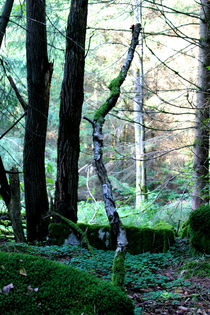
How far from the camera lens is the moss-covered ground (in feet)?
9.61

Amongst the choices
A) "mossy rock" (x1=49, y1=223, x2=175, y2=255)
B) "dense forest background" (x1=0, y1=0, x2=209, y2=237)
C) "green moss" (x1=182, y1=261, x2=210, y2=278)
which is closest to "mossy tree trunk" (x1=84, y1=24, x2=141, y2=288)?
"green moss" (x1=182, y1=261, x2=210, y2=278)

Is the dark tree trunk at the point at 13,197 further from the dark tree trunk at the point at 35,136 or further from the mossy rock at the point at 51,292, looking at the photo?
the mossy rock at the point at 51,292

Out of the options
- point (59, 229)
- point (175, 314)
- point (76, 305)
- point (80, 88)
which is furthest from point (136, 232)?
point (76, 305)

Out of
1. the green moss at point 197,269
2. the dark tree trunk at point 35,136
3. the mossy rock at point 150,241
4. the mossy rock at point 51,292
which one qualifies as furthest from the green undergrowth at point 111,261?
the mossy rock at point 51,292

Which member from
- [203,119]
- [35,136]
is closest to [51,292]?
[35,136]

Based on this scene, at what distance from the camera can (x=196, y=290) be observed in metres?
3.23

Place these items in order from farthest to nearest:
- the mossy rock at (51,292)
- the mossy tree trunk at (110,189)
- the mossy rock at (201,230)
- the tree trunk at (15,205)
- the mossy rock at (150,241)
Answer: the mossy rock at (150,241), the tree trunk at (15,205), the mossy rock at (201,230), the mossy tree trunk at (110,189), the mossy rock at (51,292)

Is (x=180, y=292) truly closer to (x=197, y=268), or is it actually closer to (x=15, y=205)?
(x=197, y=268)

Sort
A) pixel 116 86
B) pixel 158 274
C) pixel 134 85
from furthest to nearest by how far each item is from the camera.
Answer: pixel 134 85
pixel 116 86
pixel 158 274

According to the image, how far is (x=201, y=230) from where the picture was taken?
4.50m

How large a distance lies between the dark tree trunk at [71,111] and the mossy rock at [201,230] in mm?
2245

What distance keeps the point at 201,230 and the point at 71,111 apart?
3.06 metres

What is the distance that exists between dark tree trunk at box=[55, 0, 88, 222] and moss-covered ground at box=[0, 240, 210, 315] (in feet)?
3.25

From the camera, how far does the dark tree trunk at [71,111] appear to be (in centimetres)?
531
